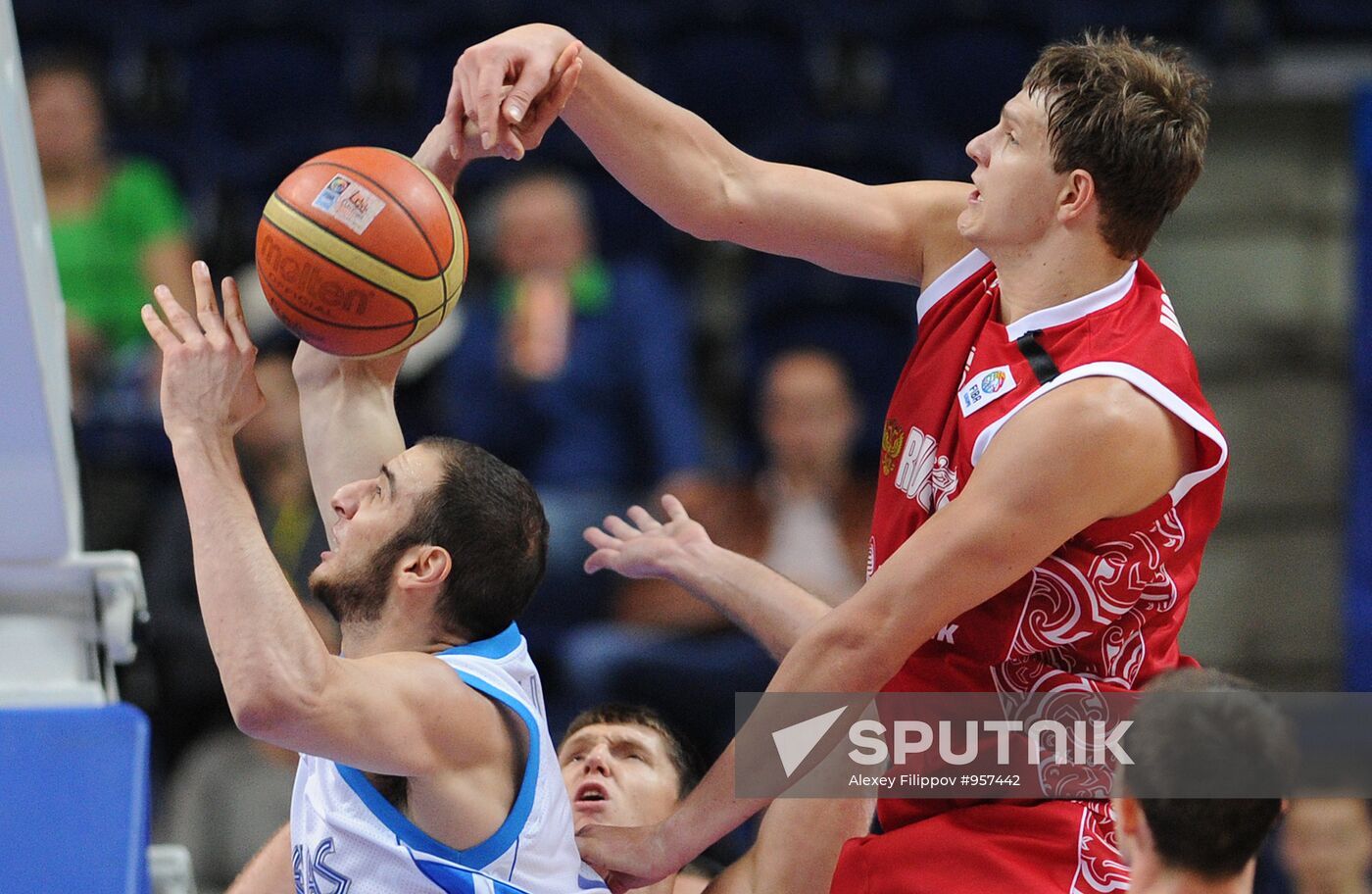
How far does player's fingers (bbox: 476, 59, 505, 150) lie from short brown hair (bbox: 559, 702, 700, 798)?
126cm

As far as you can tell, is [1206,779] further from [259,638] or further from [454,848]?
[259,638]

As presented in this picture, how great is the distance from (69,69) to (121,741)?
4.16 metres

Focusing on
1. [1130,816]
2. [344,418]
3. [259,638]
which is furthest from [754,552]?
[1130,816]

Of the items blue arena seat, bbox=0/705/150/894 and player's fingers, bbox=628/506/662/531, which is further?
player's fingers, bbox=628/506/662/531

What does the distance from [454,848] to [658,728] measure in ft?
2.61

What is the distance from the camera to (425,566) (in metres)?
3.43

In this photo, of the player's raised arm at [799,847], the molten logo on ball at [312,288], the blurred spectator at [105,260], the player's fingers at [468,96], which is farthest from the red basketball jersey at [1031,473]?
the blurred spectator at [105,260]

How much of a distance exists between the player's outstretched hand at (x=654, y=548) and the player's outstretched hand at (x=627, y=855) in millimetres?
575

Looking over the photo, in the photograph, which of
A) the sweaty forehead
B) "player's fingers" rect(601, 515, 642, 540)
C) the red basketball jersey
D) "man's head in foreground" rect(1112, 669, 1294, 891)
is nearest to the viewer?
"man's head in foreground" rect(1112, 669, 1294, 891)

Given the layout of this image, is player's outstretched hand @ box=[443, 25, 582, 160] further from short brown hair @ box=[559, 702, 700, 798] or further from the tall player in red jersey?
short brown hair @ box=[559, 702, 700, 798]

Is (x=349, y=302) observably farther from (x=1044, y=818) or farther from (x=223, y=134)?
(x=223, y=134)

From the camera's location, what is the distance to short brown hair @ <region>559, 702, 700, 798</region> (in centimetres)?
391

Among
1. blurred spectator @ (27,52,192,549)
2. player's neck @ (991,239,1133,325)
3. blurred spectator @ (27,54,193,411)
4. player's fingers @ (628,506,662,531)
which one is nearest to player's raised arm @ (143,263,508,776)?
player's fingers @ (628,506,662,531)

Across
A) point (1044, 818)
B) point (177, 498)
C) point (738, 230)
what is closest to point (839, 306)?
point (177, 498)
